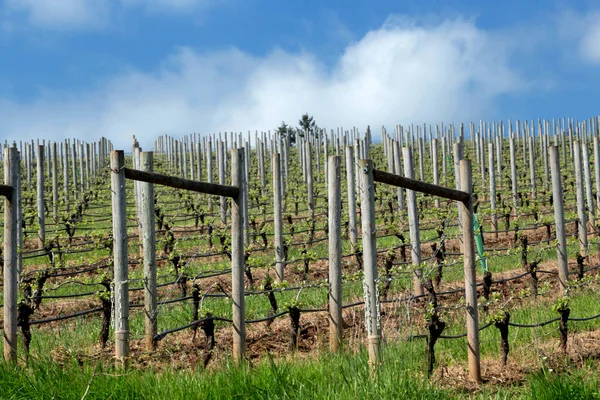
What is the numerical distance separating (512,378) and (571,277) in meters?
6.49

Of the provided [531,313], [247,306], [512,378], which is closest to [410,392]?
[512,378]

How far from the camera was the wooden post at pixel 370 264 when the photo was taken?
185 inches

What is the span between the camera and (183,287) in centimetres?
1041

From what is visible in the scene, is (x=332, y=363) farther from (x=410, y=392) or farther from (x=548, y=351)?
(x=548, y=351)

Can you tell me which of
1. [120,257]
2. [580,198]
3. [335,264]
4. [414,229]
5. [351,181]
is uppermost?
[351,181]

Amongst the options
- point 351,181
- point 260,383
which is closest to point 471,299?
point 260,383

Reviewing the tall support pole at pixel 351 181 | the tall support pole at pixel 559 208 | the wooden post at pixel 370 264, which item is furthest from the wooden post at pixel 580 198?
the wooden post at pixel 370 264

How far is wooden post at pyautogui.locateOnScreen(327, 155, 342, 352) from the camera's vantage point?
6469mm

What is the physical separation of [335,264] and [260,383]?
2.48m

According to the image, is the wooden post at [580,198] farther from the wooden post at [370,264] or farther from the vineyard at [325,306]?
the wooden post at [370,264]

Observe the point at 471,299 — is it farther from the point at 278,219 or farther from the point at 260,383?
the point at 278,219

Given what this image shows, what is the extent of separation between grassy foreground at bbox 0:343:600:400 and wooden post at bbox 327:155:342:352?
5.92ft

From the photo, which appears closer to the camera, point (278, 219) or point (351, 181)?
point (278, 219)

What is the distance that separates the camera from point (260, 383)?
4289mm
